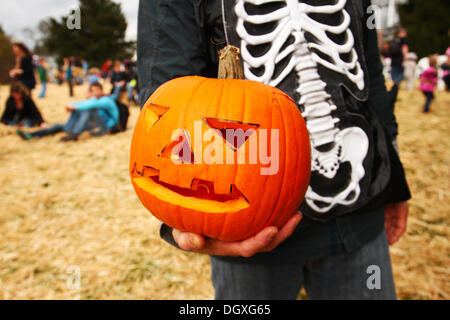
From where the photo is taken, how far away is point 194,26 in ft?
3.88

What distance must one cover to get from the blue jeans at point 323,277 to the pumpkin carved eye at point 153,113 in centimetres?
68

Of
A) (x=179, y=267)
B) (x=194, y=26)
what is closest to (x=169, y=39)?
(x=194, y=26)

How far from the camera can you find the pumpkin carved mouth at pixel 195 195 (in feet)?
3.18

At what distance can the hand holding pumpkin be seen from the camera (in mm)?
972

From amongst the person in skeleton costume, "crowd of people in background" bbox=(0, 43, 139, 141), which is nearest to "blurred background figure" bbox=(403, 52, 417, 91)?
"crowd of people in background" bbox=(0, 43, 139, 141)

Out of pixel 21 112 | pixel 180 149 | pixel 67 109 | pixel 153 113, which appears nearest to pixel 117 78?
pixel 21 112

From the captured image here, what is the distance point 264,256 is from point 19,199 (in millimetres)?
4174

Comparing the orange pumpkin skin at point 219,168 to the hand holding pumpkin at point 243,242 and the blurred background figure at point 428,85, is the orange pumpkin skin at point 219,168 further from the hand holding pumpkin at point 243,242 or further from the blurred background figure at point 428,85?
the blurred background figure at point 428,85

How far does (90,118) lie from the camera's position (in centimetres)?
721

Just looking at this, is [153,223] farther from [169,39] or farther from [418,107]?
[418,107]

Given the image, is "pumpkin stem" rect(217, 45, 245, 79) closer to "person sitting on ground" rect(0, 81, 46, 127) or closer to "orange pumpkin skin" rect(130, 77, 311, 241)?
"orange pumpkin skin" rect(130, 77, 311, 241)

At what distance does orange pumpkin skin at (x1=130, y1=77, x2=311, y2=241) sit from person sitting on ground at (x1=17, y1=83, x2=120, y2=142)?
21.9 ft

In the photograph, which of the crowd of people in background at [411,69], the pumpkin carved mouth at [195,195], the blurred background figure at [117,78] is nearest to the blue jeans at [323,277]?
the pumpkin carved mouth at [195,195]

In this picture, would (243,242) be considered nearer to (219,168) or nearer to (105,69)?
(219,168)
